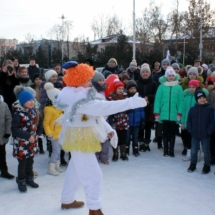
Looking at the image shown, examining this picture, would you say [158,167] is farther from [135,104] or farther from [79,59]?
[79,59]

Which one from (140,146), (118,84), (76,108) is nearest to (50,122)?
(118,84)

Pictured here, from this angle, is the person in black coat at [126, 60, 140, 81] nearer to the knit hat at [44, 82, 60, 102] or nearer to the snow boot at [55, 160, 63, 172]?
the knit hat at [44, 82, 60, 102]

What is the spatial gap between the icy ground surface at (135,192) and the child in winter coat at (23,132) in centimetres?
37

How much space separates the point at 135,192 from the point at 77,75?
6.72 ft

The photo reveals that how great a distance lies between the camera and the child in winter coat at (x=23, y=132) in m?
4.32

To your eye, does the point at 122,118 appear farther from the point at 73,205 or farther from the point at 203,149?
the point at 73,205

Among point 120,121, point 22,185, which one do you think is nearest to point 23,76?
point 120,121

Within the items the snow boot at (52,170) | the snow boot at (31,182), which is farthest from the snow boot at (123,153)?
the snow boot at (31,182)

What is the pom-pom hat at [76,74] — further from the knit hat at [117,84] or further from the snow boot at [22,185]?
the knit hat at [117,84]

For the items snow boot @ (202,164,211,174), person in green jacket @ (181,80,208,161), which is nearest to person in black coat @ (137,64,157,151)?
person in green jacket @ (181,80,208,161)

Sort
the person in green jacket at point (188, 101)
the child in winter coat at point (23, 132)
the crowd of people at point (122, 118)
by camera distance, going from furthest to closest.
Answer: the person in green jacket at point (188, 101) < the crowd of people at point (122, 118) < the child in winter coat at point (23, 132)

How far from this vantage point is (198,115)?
204 inches

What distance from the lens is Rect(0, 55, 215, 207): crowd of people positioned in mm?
4422

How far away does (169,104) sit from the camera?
6043mm
